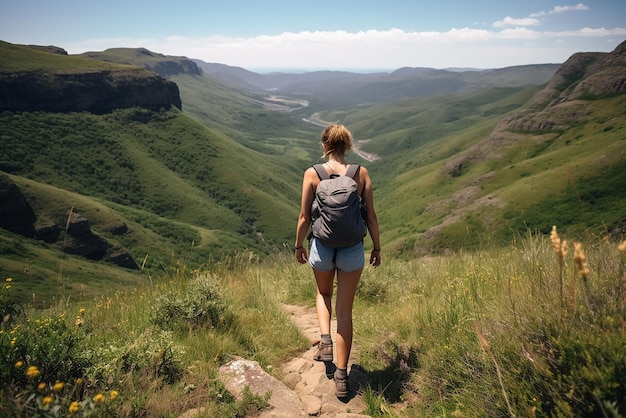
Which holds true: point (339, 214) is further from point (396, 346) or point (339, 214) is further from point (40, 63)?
point (40, 63)

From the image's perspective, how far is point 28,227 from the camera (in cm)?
11388

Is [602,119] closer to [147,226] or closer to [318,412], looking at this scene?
[318,412]

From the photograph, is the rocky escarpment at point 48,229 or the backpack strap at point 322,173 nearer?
the backpack strap at point 322,173

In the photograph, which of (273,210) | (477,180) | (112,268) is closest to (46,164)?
(112,268)

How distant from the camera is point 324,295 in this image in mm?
4840

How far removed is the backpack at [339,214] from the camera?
4.10 m

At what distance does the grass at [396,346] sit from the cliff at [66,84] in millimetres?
198309

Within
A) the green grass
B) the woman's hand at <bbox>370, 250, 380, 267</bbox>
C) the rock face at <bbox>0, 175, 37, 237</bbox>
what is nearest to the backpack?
the woman's hand at <bbox>370, 250, 380, 267</bbox>

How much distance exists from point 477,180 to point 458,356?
12238 cm

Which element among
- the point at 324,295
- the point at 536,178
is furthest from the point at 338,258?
the point at 536,178

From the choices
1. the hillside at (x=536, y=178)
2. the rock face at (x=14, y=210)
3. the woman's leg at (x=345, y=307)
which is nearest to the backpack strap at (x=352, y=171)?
the woman's leg at (x=345, y=307)

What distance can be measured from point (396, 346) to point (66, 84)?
206014 mm

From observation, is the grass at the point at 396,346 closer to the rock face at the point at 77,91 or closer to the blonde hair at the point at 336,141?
the blonde hair at the point at 336,141

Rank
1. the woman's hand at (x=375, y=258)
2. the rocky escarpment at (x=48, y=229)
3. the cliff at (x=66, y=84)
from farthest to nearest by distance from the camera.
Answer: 1. the cliff at (x=66, y=84)
2. the rocky escarpment at (x=48, y=229)
3. the woman's hand at (x=375, y=258)
